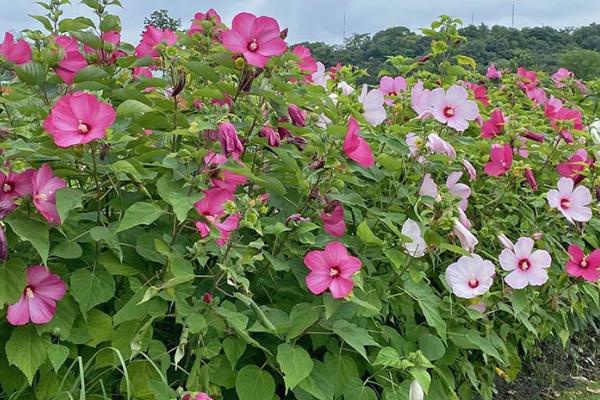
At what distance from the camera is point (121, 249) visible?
1580 mm

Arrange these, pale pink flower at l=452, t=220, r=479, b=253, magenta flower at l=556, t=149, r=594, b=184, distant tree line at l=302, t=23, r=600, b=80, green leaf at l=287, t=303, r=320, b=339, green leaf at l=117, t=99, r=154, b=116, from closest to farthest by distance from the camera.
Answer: green leaf at l=117, t=99, r=154, b=116
green leaf at l=287, t=303, r=320, b=339
pale pink flower at l=452, t=220, r=479, b=253
magenta flower at l=556, t=149, r=594, b=184
distant tree line at l=302, t=23, r=600, b=80

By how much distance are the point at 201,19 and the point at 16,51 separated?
49 cm

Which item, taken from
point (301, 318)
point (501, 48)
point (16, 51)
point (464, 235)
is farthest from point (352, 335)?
point (501, 48)

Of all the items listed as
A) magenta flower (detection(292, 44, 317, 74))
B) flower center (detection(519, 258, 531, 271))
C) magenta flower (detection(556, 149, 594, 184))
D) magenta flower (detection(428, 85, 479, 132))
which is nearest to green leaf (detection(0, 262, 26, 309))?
magenta flower (detection(292, 44, 317, 74))

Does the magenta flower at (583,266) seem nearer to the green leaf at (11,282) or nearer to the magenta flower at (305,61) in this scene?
the magenta flower at (305,61)

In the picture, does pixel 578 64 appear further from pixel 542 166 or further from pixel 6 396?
pixel 6 396

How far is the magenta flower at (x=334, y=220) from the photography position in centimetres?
174

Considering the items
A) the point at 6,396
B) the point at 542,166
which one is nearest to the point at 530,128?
the point at 542,166

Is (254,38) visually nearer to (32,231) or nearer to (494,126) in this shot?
(32,231)

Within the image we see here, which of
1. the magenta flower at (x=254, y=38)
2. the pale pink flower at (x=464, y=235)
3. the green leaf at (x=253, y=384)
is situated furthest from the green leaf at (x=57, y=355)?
the pale pink flower at (x=464, y=235)

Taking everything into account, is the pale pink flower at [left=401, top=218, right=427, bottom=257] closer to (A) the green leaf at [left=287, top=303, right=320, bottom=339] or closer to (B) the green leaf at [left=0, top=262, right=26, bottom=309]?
(A) the green leaf at [left=287, top=303, right=320, bottom=339]

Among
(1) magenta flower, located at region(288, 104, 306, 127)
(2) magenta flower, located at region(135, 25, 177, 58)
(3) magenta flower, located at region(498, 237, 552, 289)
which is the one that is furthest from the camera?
(3) magenta flower, located at region(498, 237, 552, 289)

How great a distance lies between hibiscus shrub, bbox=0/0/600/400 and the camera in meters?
1.47

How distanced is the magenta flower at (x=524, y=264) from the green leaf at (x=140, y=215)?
1.13m
